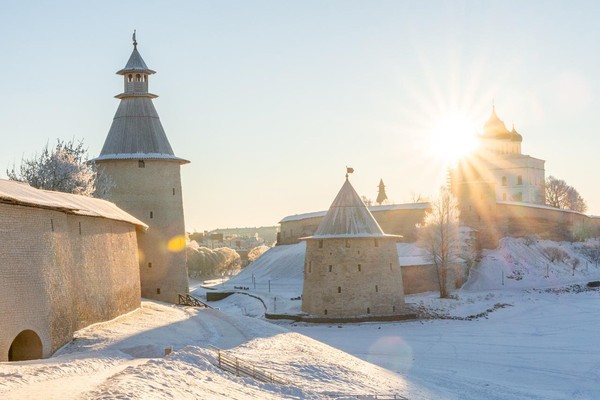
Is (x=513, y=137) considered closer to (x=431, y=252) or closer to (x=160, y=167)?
(x=431, y=252)

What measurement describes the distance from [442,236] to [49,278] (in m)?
28.5

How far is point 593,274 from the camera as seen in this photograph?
5056cm

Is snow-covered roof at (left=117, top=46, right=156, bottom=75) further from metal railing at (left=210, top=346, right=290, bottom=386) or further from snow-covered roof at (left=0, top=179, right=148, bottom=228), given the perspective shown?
metal railing at (left=210, top=346, right=290, bottom=386)

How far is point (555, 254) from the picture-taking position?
51.2 m

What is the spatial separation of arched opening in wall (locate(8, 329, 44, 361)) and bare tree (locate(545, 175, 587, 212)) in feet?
231

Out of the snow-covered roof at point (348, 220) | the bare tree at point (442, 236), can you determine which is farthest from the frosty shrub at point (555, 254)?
the snow-covered roof at point (348, 220)

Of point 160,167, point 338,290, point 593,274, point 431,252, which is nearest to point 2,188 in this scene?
point 160,167

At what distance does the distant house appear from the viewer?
13.4 metres

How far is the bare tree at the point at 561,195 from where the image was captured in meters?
78.9

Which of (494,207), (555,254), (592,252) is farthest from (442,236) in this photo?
(592,252)

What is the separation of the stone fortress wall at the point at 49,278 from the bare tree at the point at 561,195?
66507mm

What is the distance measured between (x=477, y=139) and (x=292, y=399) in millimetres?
61956

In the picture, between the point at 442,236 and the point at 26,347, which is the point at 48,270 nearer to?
the point at 26,347

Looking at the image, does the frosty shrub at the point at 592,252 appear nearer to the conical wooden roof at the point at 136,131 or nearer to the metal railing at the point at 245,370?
the conical wooden roof at the point at 136,131
